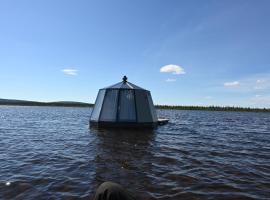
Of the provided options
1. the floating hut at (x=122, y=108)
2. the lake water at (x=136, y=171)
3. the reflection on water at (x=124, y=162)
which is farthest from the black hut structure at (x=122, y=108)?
the lake water at (x=136, y=171)

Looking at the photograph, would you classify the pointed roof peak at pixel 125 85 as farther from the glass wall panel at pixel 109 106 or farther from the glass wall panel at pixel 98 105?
the glass wall panel at pixel 98 105

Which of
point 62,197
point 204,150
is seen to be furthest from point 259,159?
point 62,197

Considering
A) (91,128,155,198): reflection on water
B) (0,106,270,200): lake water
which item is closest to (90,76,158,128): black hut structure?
(91,128,155,198): reflection on water

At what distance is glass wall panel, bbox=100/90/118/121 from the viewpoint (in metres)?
24.7

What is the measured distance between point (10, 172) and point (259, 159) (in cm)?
1097

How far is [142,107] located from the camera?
83.4 ft

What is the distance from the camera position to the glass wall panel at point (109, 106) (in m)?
24.7

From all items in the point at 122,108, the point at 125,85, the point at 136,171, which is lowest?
the point at 136,171

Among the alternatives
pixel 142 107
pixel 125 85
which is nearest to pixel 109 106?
pixel 125 85

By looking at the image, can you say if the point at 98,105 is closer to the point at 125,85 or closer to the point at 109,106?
the point at 109,106

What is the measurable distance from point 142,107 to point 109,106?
9.71ft

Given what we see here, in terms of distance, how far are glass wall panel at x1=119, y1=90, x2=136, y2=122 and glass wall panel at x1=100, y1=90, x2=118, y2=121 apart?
20.6 inches

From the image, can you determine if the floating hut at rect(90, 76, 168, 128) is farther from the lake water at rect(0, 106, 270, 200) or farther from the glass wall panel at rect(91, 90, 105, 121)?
the lake water at rect(0, 106, 270, 200)

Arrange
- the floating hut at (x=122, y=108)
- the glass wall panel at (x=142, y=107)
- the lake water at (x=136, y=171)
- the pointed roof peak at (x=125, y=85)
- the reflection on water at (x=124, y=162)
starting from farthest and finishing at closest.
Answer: the pointed roof peak at (x=125, y=85), the glass wall panel at (x=142, y=107), the floating hut at (x=122, y=108), the reflection on water at (x=124, y=162), the lake water at (x=136, y=171)
